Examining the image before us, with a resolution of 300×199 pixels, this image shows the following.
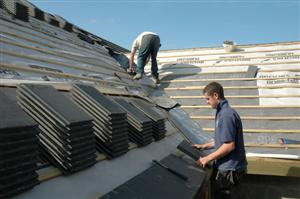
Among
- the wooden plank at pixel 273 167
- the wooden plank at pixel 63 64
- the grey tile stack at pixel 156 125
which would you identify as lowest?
the wooden plank at pixel 273 167

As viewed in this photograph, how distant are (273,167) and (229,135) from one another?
194 centimetres

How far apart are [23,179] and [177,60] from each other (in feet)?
25.0

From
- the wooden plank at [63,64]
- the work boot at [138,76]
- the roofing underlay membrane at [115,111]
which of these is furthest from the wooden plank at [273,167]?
the work boot at [138,76]

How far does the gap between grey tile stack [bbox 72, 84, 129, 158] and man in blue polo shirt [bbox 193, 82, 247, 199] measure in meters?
0.97

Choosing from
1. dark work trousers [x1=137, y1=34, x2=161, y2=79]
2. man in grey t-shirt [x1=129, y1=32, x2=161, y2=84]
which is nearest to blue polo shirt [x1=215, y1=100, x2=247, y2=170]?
man in grey t-shirt [x1=129, y1=32, x2=161, y2=84]

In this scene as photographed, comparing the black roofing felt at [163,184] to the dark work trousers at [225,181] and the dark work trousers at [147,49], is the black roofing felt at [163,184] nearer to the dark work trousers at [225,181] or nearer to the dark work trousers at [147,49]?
the dark work trousers at [225,181]

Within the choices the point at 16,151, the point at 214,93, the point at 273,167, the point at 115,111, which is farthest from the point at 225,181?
the point at 16,151

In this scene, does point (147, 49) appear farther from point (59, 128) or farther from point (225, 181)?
point (59, 128)

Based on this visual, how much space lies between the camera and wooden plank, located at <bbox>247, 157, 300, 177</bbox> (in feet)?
17.1

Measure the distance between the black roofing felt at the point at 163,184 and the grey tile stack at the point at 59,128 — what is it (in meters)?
0.40

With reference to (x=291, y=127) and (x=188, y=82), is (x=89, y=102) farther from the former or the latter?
(x=188, y=82)

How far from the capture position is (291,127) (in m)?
6.13

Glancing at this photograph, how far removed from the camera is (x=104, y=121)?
3.40 m

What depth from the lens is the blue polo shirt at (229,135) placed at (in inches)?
149
